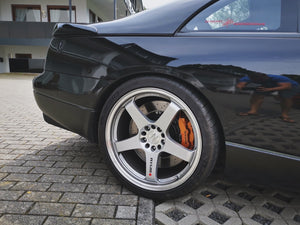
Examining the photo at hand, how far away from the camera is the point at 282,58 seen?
1343mm

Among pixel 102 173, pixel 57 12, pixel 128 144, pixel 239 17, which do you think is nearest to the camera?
pixel 239 17

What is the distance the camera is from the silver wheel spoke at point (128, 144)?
70.8 inches

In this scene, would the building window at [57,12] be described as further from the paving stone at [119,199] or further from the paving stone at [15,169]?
the paving stone at [119,199]

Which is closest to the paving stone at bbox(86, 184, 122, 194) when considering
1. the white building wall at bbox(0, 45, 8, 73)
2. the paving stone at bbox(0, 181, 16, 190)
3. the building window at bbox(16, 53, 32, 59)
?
the paving stone at bbox(0, 181, 16, 190)

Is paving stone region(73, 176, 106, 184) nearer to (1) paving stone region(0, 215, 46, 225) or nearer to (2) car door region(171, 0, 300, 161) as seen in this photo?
(1) paving stone region(0, 215, 46, 225)

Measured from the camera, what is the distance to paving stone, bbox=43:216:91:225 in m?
1.49

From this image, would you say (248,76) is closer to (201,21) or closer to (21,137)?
(201,21)

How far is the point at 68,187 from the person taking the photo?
6.26 ft

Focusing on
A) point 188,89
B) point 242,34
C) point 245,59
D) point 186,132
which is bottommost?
point 186,132

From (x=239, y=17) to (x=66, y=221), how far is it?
1.65m

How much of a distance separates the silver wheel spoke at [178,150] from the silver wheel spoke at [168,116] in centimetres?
10

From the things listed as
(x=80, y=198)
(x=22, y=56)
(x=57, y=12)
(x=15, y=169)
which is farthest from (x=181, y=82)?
(x=22, y=56)

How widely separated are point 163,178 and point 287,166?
0.79m

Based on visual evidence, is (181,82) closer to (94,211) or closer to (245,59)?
(245,59)
